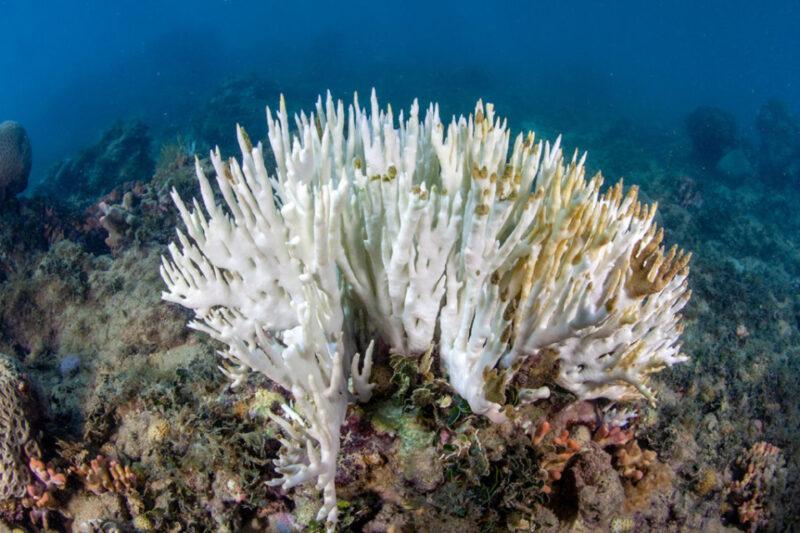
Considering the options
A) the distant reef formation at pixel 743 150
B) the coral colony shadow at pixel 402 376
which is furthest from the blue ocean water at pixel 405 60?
the coral colony shadow at pixel 402 376

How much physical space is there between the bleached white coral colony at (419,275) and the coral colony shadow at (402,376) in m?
0.02

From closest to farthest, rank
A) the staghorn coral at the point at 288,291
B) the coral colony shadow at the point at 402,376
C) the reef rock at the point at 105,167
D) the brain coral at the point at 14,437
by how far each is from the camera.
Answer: the staghorn coral at the point at 288,291
the coral colony shadow at the point at 402,376
the brain coral at the point at 14,437
the reef rock at the point at 105,167

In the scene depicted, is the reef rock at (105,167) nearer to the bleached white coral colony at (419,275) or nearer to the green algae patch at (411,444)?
the bleached white coral colony at (419,275)

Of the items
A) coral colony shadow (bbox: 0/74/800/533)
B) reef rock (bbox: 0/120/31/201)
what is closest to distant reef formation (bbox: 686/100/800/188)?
coral colony shadow (bbox: 0/74/800/533)

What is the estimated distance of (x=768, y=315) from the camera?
366 inches

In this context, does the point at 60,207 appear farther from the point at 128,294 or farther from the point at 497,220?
the point at 497,220

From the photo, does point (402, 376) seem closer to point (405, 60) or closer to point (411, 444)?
point (411, 444)

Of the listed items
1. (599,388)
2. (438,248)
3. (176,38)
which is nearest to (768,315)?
(599,388)

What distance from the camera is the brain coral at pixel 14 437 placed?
368 cm

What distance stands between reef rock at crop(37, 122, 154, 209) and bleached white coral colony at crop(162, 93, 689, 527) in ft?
62.3

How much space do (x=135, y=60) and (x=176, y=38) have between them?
25.4ft

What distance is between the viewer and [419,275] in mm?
2557

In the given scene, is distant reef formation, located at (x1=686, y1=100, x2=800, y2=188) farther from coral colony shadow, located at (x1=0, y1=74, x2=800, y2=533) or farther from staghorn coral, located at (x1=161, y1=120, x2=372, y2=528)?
staghorn coral, located at (x1=161, y1=120, x2=372, y2=528)

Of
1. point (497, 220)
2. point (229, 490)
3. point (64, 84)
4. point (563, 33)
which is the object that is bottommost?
point (64, 84)
